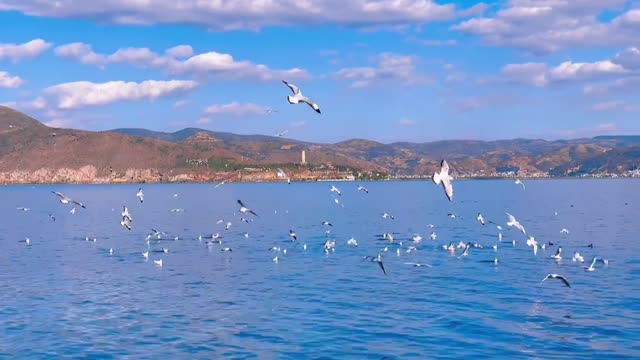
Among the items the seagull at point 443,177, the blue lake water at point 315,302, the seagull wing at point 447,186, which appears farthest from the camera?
the blue lake water at point 315,302

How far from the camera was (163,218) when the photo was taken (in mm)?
109875

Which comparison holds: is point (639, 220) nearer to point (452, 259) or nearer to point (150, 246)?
point (452, 259)

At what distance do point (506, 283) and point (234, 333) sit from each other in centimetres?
1903

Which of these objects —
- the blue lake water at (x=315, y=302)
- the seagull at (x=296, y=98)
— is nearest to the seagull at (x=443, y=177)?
the seagull at (x=296, y=98)

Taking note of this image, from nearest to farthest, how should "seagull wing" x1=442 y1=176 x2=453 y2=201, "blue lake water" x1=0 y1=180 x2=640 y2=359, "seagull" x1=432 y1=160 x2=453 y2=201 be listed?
"seagull wing" x1=442 y1=176 x2=453 y2=201, "seagull" x1=432 y1=160 x2=453 y2=201, "blue lake water" x1=0 y1=180 x2=640 y2=359

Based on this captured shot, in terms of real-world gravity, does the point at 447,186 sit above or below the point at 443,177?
below

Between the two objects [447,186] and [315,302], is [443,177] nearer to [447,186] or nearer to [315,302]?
[447,186]

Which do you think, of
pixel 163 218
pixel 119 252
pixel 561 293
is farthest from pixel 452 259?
pixel 163 218

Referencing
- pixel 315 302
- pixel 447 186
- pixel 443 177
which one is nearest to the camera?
pixel 447 186

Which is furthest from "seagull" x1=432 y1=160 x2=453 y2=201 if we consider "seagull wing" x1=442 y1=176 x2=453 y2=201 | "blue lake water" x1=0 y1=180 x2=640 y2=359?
"blue lake water" x1=0 y1=180 x2=640 y2=359

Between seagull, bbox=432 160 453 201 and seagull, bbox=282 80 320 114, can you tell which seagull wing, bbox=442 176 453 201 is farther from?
seagull, bbox=282 80 320 114

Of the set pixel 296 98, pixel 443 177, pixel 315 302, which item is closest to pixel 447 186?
pixel 443 177

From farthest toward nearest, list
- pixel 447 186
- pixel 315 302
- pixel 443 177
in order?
1. pixel 315 302
2. pixel 443 177
3. pixel 447 186

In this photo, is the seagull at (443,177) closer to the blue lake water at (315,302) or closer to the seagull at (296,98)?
the seagull at (296,98)
